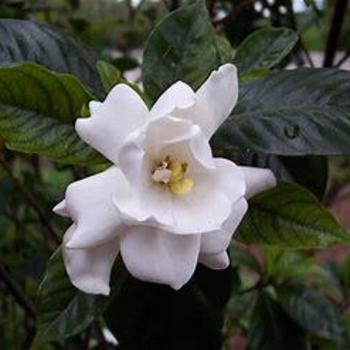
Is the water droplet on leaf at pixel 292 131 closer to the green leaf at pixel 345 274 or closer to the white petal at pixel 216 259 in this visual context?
the white petal at pixel 216 259

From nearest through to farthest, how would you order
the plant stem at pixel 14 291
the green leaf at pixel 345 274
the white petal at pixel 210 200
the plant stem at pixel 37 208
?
the white petal at pixel 210 200, the plant stem at pixel 14 291, the plant stem at pixel 37 208, the green leaf at pixel 345 274

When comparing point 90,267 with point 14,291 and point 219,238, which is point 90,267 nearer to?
point 219,238

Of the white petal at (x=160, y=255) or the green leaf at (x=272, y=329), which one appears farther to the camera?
the green leaf at (x=272, y=329)

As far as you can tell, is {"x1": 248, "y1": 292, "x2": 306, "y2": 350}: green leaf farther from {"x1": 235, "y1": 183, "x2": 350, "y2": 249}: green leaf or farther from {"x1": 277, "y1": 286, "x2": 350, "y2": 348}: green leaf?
{"x1": 235, "y1": 183, "x2": 350, "y2": 249}: green leaf

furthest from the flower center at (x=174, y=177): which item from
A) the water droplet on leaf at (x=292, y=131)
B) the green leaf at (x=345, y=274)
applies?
the green leaf at (x=345, y=274)

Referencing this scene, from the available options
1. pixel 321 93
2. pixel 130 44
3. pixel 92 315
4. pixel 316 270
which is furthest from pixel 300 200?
pixel 130 44

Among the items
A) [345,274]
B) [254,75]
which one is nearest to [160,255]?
[254,75]
